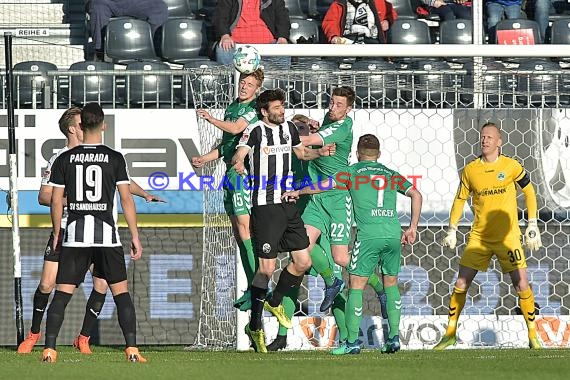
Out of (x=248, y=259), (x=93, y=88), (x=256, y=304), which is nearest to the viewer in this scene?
(x=256, y=304)

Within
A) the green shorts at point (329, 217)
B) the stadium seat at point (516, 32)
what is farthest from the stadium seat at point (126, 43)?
the green shorts at point (329, 217)

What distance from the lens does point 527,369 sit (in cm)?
852

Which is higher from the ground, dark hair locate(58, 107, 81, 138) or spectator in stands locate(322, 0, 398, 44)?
spectator in stands locate(322, 0, 398, 44)

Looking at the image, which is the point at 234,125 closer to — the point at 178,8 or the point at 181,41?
the point at 181,41

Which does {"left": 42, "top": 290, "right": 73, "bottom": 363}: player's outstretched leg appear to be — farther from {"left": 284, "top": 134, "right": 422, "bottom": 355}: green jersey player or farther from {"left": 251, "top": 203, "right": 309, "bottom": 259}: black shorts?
{"left": 284, "top": 134, "right": 422, "bottom": 355}: green jersey player

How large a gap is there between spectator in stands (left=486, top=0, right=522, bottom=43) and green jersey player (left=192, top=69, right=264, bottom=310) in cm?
561

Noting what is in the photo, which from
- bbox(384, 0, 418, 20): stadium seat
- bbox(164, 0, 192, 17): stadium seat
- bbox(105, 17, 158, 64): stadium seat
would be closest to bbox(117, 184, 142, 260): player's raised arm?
bbox(105, 17, 158, 64): stadium seat

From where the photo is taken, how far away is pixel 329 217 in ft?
37.3

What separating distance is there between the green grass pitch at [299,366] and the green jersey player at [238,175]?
91 cm

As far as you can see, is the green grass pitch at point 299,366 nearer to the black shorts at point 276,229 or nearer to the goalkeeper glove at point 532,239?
the black shorts at point 276,229

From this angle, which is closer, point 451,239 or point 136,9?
point 451,239

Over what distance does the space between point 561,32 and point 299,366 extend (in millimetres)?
8297

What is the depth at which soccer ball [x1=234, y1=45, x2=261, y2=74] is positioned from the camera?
11.2 meters

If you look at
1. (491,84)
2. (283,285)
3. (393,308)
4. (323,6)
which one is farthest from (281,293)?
(323,6)
